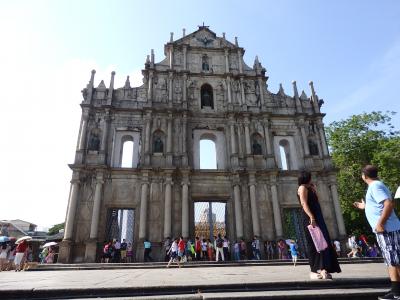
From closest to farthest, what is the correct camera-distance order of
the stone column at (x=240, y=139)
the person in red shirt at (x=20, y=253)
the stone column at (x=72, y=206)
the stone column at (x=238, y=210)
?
1. the person in red shirt at (x=20, y=253)
2. the stone column at (x=72, y=206)
3. the stone column at (x=238, y=210)
4. the stone column at (x=240, y=139)

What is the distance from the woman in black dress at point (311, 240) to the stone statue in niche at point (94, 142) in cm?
1548

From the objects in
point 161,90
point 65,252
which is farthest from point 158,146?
point 65,252

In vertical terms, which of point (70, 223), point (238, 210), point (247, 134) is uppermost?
point (247, 134)

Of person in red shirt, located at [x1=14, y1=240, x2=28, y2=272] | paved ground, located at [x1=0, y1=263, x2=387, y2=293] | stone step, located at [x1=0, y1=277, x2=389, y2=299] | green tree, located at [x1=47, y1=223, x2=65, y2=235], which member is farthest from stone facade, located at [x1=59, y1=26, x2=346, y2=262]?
green tree, located at [x1=47, y1=223, x2=65, y2=235]

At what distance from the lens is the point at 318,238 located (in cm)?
461

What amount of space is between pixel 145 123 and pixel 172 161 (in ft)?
11.0

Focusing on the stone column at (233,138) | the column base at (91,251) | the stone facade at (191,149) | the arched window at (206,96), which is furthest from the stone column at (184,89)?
the column base at (91,251)

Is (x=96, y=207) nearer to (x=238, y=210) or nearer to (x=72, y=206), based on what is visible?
(x=72, y=206)

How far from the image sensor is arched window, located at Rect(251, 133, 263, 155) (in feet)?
62.8

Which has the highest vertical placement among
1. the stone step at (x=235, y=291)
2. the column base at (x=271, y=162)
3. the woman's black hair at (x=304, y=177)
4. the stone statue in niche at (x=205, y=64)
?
the stone statue in niche at (x=205, y=64)

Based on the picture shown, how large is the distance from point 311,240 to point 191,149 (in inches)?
560

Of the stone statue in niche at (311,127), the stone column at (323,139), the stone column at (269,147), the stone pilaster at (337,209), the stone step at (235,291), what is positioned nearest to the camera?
the stone step at (235,291)

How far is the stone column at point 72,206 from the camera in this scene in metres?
15.5

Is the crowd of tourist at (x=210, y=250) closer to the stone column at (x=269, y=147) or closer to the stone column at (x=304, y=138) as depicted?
the stone column at (x=269, y=147)
